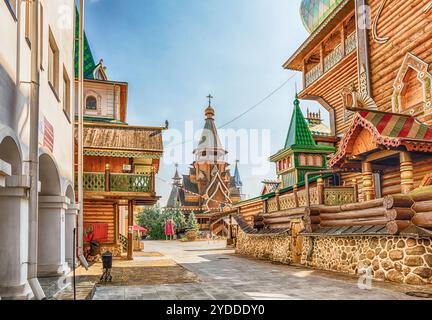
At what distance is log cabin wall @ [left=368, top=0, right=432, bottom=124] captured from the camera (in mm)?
13367

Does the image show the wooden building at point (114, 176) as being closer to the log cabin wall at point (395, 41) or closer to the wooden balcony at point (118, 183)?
the wooden balcony at point (118, 183)

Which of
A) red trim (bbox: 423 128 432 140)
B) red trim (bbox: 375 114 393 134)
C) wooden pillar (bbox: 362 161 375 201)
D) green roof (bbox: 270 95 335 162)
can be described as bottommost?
wooden pillar (bbox: 362 161 375 201)

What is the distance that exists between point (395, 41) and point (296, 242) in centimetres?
827

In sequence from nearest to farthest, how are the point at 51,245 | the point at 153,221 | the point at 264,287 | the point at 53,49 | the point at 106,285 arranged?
the point at 264,287 → the point at 106,285 → the point at 51,245 → the point at 53,49 → the point at 153,221

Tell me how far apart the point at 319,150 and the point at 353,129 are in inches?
373

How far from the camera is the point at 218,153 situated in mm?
70812

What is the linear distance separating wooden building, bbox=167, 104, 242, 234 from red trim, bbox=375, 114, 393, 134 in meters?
47.2

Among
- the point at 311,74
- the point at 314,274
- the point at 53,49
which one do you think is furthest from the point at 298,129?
the point at 53,49

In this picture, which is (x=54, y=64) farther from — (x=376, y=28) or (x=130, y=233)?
(x=376, y=28)

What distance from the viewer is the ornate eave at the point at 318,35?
1801cm

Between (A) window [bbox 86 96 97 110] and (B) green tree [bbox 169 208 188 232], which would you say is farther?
(B) green tree [bbox 169 208 188 232]

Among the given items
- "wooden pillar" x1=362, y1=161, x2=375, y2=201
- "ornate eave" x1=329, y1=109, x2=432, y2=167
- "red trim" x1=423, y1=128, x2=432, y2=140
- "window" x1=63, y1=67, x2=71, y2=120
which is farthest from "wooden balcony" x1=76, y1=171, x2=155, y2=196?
"red trim" x1=423, y1=128, x2=432, y2=140

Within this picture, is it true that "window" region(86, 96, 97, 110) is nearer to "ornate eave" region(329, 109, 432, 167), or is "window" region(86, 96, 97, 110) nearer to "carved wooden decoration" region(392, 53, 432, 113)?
"ornate eave" region(329, 109, 432, 167)
